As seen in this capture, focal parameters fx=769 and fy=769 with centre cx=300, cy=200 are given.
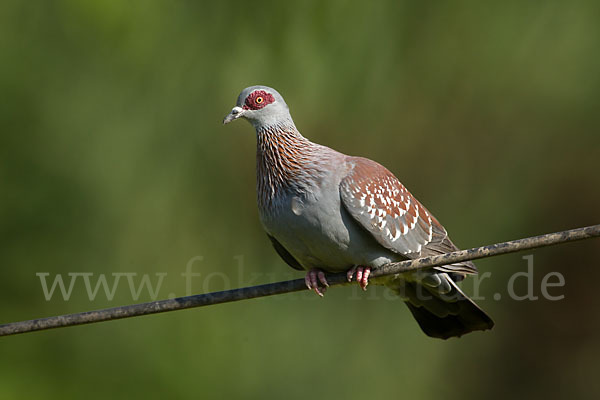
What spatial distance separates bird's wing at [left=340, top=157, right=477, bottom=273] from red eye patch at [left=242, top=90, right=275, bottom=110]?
1.85ft

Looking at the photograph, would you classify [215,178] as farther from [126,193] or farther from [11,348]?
[11,348]

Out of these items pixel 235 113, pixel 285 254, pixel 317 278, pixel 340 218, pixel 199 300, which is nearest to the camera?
pixel 199 300

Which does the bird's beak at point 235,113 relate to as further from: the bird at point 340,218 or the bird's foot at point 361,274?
the bird's foot at point 361,274

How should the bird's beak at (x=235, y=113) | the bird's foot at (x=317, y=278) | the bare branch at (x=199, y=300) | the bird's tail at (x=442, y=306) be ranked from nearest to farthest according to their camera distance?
1. the bare branch at (x=199, y=300)
2. the bird's foot at (x=317, y=278)
3. the bird's beak at (x=235, y=113)
4. the bird's tail at (x=442, y=306)

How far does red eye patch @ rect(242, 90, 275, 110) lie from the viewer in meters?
4.11

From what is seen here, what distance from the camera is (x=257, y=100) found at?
13.5 ft

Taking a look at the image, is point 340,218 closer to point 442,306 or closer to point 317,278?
point 317,278

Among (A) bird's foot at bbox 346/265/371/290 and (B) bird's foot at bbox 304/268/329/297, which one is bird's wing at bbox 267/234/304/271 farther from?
(A) bird's foot at bbox 346/265/371/290

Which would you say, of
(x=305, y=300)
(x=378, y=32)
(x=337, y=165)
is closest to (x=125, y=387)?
(x=305, y=300)

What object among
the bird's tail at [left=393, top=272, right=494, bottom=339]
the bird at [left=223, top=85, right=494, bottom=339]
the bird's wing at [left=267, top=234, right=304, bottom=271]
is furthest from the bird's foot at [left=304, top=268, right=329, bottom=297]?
the bird's tail at [left=393, top=272, right=494, bottom=339]

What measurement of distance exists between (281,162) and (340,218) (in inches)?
17.6

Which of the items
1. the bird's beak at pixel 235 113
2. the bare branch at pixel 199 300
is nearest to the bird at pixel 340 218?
the bird's beak at pixel 235 113

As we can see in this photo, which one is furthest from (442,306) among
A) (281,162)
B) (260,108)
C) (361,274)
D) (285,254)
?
(260,108)

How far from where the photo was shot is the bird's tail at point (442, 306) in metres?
4.18
